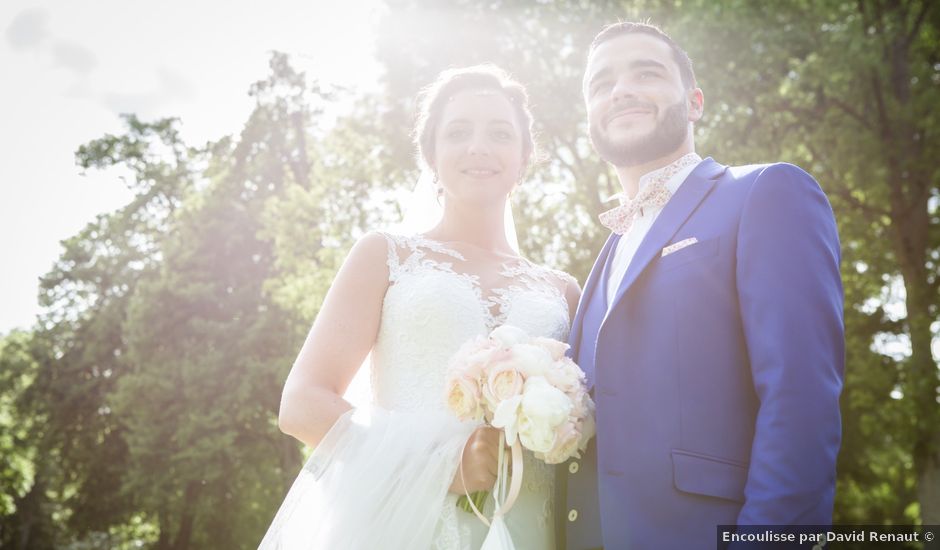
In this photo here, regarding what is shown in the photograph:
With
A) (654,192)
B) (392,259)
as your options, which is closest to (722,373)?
(654,192)

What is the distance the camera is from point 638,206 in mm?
3283

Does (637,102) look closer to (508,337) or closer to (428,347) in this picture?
(508,337)

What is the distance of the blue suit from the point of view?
2221 mm

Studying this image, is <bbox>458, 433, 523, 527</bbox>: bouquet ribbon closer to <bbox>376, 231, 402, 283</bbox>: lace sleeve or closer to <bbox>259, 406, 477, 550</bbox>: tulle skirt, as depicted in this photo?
<bbox>259, 406, 477, 550</bbox>: tulle skirt

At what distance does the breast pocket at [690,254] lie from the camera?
8.60 ft

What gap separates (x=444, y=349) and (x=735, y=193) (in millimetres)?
1642

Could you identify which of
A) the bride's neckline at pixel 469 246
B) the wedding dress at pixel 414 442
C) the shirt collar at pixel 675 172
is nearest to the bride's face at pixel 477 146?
the bride's neckline at pixel 469 246

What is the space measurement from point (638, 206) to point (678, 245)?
598mm

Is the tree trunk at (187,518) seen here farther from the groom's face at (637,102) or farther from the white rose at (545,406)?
the white rose at (545,406)

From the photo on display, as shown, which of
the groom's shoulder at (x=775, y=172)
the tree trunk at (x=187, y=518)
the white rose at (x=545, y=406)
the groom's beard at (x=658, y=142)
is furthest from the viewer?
the tree trunk at (x=187, y=518)

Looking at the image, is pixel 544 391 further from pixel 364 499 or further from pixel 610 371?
pixel 364 499

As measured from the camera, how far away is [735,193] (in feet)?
8.87

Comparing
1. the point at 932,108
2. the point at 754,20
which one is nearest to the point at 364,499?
the point at 754,20

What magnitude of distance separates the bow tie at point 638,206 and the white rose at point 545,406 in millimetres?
1067
